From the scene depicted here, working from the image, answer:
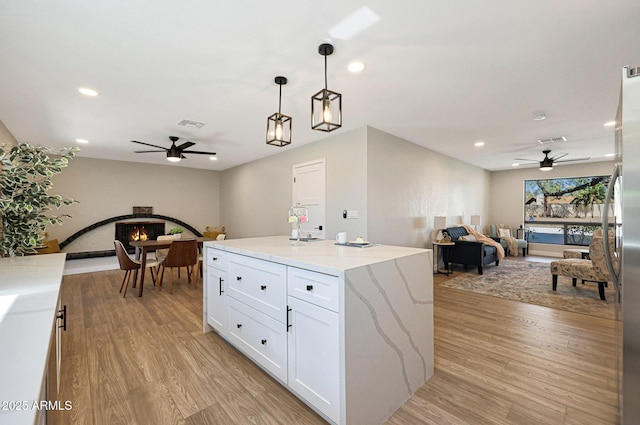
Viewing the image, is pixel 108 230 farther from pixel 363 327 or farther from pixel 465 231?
pixel 465 231

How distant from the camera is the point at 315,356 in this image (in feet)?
5.48

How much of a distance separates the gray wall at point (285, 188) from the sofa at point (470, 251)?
2.87 meters

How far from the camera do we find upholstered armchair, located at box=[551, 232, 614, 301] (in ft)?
12.6

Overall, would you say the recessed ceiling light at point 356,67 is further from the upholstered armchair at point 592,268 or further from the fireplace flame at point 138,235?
the fireplace flame at point 138,235

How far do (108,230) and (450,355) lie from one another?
7459mm

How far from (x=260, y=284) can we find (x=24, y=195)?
1.84 m

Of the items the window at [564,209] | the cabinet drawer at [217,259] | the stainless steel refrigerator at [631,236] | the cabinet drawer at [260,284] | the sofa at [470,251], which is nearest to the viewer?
the stainless steel refrigerator at [631,236]

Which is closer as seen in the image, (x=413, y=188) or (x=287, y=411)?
(x=287, y=411)

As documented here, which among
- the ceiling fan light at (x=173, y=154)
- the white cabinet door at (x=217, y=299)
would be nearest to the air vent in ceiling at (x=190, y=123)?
the ceiling fan light at (x=173, y=154)

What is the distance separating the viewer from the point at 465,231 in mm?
6742

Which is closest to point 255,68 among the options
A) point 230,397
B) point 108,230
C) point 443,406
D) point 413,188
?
point 230,397

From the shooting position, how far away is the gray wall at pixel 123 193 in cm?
618

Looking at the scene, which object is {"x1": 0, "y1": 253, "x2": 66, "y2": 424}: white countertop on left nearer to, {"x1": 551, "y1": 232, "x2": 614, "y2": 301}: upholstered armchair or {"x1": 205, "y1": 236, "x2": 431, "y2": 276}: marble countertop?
{"x1": 205, "y1": 236, "x2": 431, "y2": 276}: marble countertop

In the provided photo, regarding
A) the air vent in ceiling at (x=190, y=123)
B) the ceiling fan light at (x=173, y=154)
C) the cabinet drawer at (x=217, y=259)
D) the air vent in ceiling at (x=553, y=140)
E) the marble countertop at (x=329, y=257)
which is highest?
the air vent in ceiling at (x=190, y=123)
